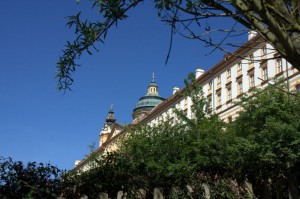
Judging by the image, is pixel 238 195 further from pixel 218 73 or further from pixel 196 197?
pixel 218 73

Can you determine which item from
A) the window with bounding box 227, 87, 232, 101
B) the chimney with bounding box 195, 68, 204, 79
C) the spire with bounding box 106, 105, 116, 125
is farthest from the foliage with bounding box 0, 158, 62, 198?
the spire with bounding box 106, 105, 116, 125

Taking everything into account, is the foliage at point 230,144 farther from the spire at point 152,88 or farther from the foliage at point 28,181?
the spire at point 152,88

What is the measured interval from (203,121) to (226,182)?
20.8 meters

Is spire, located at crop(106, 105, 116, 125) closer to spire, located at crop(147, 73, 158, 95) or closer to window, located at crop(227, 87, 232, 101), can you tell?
spire, located at crop(147, 73, 158, 95)

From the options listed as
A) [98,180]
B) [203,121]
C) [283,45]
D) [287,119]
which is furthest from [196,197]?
[203,121]

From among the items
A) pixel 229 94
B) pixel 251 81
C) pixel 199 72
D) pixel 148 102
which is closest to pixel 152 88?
pixel 148 102

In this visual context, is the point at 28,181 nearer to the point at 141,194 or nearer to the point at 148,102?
A: the point at 141,194

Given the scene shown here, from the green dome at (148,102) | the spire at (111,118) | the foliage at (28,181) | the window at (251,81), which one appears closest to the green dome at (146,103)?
the green dome at (148,102)

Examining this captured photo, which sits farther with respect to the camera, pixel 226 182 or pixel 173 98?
pixel 173 98

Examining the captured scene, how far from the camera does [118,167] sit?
28.6 ft

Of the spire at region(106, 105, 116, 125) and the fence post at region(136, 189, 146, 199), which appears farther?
the spire at region(106, 105, 116, 125)

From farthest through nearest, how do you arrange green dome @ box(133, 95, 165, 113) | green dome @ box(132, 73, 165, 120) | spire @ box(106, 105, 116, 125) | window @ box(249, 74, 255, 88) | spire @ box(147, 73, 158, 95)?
spire @ box(106, 105, 116, 125)
spire @ box(147, 73, 158, 95)
green dome @ box(133, 95, 165, 113)
green dome @ box(132, 73, 165, 120)
window @ box(249, 74, 255, 88)

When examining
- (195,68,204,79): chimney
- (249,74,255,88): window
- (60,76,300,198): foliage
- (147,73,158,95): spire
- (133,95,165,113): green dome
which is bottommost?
(60,76,300,198): foliage

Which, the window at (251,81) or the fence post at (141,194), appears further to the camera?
the window at (251,81)
